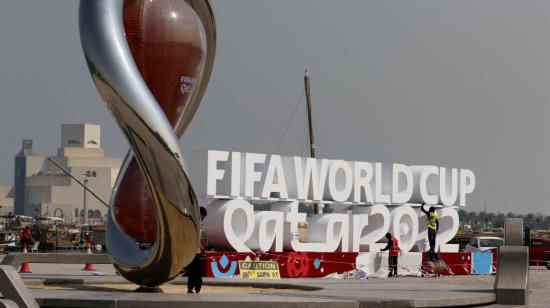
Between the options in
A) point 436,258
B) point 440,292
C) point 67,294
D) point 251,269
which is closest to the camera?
point 67,294

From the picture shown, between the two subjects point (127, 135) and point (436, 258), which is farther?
point (436, 258)

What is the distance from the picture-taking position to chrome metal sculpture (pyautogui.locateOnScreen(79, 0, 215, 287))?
18844mm

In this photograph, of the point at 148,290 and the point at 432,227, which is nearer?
the point at 148,290

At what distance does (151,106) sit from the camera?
18.8 meters

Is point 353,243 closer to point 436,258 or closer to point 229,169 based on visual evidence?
point 436,258

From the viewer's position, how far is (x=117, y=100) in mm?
18859

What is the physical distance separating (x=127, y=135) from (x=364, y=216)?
69.2 feet

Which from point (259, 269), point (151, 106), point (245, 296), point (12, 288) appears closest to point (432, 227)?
point (259, 269)

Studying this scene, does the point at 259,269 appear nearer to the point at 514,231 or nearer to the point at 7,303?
the point at 514,231

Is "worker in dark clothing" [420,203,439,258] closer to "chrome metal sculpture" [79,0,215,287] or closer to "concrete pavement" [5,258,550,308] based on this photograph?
"concrete pavement" [5,258,550,308]

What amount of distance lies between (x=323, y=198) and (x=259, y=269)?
539 cm

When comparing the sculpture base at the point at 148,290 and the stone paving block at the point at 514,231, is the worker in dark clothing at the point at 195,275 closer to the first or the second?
the sculpture base at the point at 148,290

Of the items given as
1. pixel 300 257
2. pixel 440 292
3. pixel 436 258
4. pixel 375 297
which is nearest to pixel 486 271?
pixel 436 258

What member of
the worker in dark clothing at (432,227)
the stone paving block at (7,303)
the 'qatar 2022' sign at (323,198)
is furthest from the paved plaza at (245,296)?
the worker in dark clothing at (432,227)
